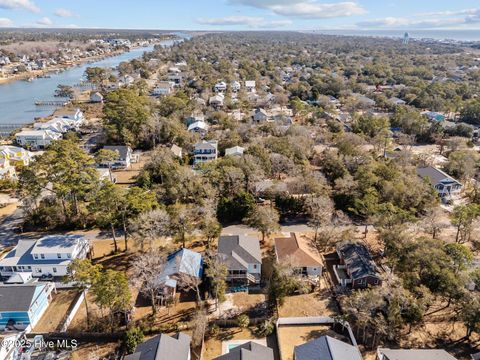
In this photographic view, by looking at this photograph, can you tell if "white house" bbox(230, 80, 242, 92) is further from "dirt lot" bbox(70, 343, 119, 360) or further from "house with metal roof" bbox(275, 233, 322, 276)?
"dirt lot" bbox(70, 343, 119, 360)

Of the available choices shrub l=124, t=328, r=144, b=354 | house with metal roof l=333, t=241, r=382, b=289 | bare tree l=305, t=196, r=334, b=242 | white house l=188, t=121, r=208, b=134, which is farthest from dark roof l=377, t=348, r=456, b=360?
white house l=188, t=121, r=208, b=134

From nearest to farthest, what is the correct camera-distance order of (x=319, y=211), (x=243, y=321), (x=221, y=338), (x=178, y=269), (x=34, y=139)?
(x=221, y=338)
(x=243, y=321)
(x=178, y=269)
(x=319, y=211)
(x=34, y=139)

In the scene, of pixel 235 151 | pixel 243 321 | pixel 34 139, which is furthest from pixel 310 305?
pixel 34 139

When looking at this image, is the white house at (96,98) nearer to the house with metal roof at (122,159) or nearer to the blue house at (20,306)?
the house with metal roof at (122,159)

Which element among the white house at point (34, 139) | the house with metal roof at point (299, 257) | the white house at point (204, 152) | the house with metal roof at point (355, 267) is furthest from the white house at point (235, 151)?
the white house at point (34, 139)

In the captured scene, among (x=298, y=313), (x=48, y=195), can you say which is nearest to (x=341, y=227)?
(x=298, y=313)

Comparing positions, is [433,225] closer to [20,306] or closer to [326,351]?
[326,351]

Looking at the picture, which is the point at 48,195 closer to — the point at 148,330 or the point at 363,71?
the point at 148,330

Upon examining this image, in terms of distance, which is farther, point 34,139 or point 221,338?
point 34,139
